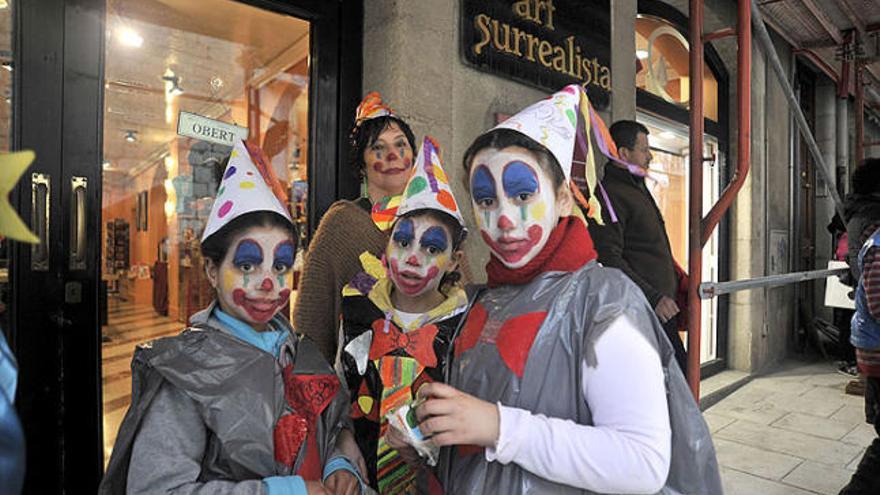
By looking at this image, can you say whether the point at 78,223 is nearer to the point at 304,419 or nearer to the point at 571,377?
the point at 304,419

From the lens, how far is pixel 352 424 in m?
1.57

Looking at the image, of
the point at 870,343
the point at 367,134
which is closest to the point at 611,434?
the point at 367,134

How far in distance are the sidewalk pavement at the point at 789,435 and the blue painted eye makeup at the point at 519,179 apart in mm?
3112

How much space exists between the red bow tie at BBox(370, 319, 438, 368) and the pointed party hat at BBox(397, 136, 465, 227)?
1.13 feet

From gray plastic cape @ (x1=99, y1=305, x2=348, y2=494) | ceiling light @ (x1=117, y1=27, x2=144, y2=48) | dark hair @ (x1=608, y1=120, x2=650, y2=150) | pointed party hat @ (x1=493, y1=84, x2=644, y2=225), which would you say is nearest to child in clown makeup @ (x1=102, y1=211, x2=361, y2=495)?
gray plastic cape @ (x1=99, y1=305, x2=348, y2=494)

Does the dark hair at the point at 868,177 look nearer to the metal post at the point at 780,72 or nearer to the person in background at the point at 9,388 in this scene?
the metal post at the point at 780,72

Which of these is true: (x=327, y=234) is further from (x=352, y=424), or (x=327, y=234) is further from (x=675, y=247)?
(x=675, y=247)

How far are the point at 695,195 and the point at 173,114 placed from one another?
7.47 feet

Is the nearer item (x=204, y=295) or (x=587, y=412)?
(x=587, y=412)

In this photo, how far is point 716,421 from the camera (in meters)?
4.74

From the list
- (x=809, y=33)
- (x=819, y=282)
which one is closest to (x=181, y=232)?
(x=809, y=33)

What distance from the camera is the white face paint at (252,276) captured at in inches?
53.6

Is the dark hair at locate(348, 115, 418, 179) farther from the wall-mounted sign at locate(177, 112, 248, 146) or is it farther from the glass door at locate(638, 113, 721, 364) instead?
the glass door at locate(638, 113, 721, 364)

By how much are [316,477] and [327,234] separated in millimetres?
1033
